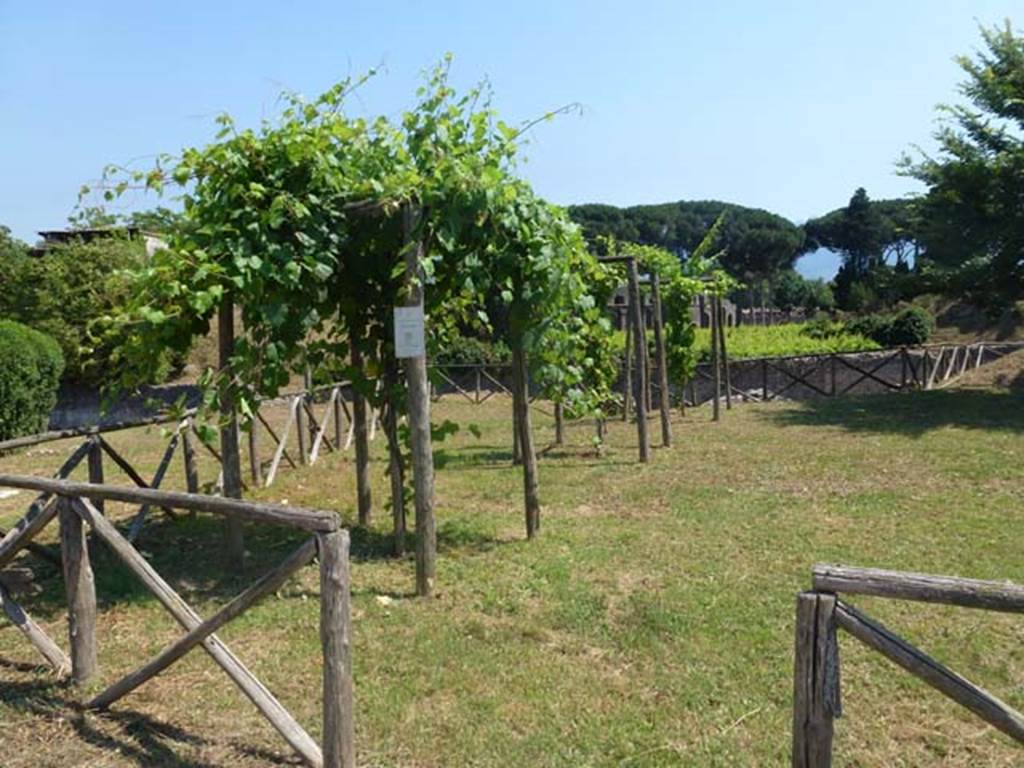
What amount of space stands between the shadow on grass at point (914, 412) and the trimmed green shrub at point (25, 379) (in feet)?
40.8

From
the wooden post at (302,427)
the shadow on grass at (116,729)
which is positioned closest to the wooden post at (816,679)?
the shadow on grass at (116,729)

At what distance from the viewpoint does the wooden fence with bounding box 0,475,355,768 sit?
283cm

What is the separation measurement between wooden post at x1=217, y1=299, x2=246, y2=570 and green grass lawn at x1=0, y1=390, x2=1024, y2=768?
0.68 feet

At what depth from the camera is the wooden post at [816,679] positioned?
2301mm

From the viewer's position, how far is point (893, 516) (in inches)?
259

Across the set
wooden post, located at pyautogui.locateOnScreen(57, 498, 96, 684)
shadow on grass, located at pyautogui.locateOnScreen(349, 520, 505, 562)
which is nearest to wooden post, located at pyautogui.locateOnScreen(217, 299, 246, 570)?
shadow on grass, located at pyautogui.locateOnScreen(349, 520, 505, 562)

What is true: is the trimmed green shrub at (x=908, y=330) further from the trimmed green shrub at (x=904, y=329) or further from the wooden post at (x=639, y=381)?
the wooden post at (x=639, y=381)

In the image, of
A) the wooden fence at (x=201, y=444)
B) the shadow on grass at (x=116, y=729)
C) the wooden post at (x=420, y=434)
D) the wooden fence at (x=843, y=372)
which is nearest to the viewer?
the shadow on grass at (x=116, y=729)

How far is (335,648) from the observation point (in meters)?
2.85

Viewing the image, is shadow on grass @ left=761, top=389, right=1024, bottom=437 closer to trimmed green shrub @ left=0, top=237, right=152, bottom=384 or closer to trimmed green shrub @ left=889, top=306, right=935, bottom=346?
trimmed green shrub @ left=889, top=306, right=935, bottom=346

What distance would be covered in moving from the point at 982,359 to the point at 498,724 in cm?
2170

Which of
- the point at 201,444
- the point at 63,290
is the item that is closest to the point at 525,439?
the point at 201,444

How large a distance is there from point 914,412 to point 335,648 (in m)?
12.8

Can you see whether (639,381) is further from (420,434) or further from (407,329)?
(407,329)
